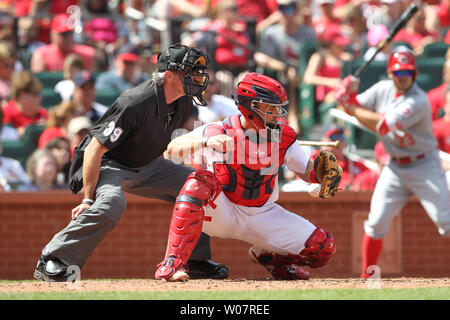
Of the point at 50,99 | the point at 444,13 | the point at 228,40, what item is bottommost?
the point at 50,99

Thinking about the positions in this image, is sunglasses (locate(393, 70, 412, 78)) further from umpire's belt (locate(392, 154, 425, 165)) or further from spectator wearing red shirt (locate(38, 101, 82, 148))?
spectator wearing red shirt (locate(38, 101, 82, 148))

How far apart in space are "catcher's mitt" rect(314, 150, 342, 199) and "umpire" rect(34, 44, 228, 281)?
93 cm

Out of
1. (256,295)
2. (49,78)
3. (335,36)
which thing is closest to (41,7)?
(49,78)

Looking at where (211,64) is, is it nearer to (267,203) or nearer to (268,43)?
(268,43)

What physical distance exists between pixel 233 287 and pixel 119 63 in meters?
4.92

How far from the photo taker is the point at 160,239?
830 centimetres

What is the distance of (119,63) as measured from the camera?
32.9ft

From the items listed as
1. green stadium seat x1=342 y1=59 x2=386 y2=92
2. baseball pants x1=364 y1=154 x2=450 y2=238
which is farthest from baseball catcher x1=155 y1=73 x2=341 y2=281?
green stadium seat x1=342 y1=59 x2=386 y2=92

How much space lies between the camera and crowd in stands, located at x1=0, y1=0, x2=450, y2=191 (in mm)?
8883

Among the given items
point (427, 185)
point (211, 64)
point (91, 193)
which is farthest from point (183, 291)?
point (211, 64)

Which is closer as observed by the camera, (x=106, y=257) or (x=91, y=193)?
(x=91, y=193)

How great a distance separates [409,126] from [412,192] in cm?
58

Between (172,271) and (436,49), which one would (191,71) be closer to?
(172,271)

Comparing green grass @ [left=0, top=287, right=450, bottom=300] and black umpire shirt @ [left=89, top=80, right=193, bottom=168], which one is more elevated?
black umpire shirt @ [left=89, top=80, right=193, bottom=168]
